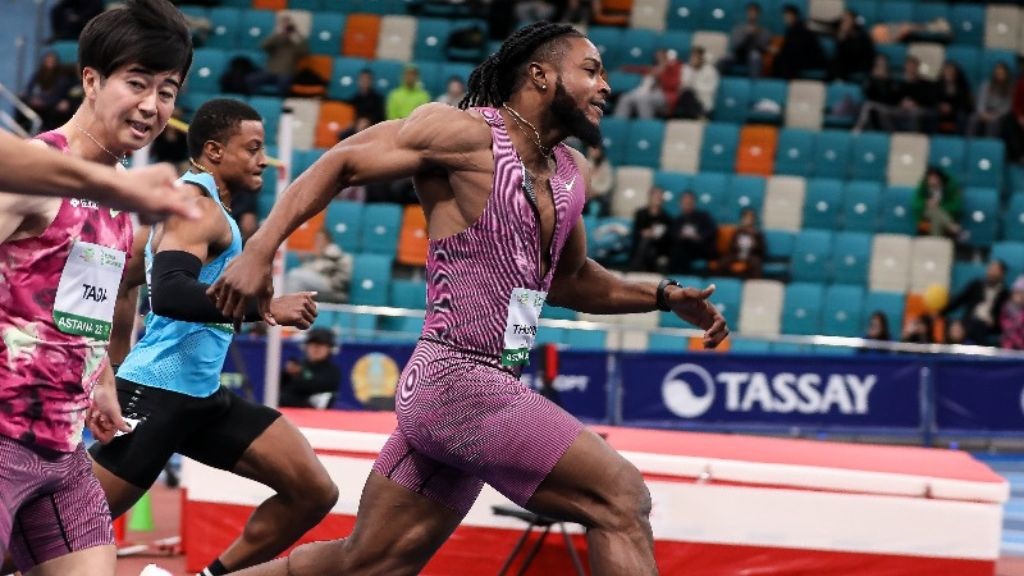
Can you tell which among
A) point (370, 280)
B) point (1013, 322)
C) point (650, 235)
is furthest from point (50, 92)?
point (1013, 322)

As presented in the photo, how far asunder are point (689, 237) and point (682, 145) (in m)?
1.89

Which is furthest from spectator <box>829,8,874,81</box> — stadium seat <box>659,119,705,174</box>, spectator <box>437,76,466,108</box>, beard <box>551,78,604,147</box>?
beard <box>551,78,604,147</box>

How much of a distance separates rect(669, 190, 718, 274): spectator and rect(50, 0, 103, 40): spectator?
7.34 metres

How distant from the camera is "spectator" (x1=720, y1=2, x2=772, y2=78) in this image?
17.2m

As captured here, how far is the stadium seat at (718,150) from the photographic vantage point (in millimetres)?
16578

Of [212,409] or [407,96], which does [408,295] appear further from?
[212,409]

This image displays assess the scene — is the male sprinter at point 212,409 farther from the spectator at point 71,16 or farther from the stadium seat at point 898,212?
the spectator at point 71,16

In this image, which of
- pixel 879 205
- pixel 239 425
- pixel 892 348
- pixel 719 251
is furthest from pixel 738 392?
pixel 239 425

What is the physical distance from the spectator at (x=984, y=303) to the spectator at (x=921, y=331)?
1.21ft

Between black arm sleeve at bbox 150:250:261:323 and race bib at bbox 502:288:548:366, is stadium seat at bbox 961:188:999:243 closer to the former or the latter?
race bib at bbox 502:288:548:366

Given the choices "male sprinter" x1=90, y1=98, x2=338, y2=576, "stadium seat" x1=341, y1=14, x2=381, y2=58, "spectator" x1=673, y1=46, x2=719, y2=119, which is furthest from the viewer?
"stadium seat" x1=341, y1=14, x2=381, y2=58

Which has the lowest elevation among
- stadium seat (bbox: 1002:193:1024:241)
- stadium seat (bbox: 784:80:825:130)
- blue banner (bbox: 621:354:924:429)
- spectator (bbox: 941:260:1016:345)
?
blue banner (bbox: 621:354:924:429)

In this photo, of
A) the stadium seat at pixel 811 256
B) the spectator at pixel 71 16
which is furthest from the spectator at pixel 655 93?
the spectator at pixel 71 16

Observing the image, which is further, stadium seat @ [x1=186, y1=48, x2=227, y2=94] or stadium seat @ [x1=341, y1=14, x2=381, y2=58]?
stadium seat @ [x1=341, y1=14, x2=381, y2=58]
